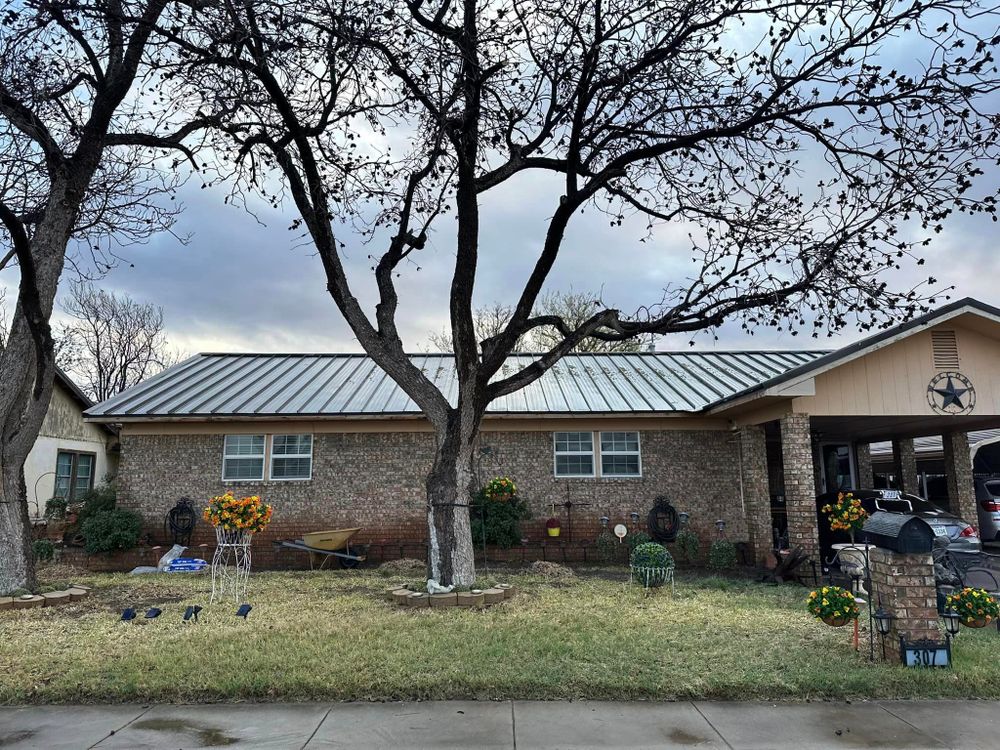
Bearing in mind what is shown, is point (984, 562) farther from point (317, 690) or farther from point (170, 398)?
point (170, 398)

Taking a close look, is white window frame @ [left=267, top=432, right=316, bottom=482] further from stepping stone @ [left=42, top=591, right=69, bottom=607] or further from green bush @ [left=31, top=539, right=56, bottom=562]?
stepping stone @ [left=42, top=591, right=69, bottom=607]

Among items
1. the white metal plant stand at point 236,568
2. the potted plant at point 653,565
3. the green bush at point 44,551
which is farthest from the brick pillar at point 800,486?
the green bush at point 44,551

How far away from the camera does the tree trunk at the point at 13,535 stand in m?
9.48

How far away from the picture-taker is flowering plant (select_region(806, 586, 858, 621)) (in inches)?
261

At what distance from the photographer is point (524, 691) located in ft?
18.6

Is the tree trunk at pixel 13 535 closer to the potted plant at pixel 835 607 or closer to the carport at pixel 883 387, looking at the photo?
the potted plant at pixel 835 607

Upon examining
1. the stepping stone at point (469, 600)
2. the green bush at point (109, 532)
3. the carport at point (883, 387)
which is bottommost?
the stepping stone at point (469, 600)

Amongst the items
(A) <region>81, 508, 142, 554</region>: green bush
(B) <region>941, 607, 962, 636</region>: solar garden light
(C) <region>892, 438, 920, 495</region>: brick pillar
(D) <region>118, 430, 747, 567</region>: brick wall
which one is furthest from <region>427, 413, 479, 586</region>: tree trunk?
(C) <region>892, 438, 920, 495</region>: brick pillar

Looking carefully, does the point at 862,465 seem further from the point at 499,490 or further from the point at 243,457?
the point at 243,457

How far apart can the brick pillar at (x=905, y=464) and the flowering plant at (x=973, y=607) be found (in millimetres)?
11956

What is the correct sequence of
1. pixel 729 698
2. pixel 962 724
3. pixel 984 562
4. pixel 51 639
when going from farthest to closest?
1. pixel 984 562
2. pixel 51 639
3. pixel 729 698
4. pixel 962 724

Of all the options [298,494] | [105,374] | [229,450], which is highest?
[105,374]

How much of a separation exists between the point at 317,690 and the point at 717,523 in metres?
10.3

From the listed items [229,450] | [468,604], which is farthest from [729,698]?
[229,450]
